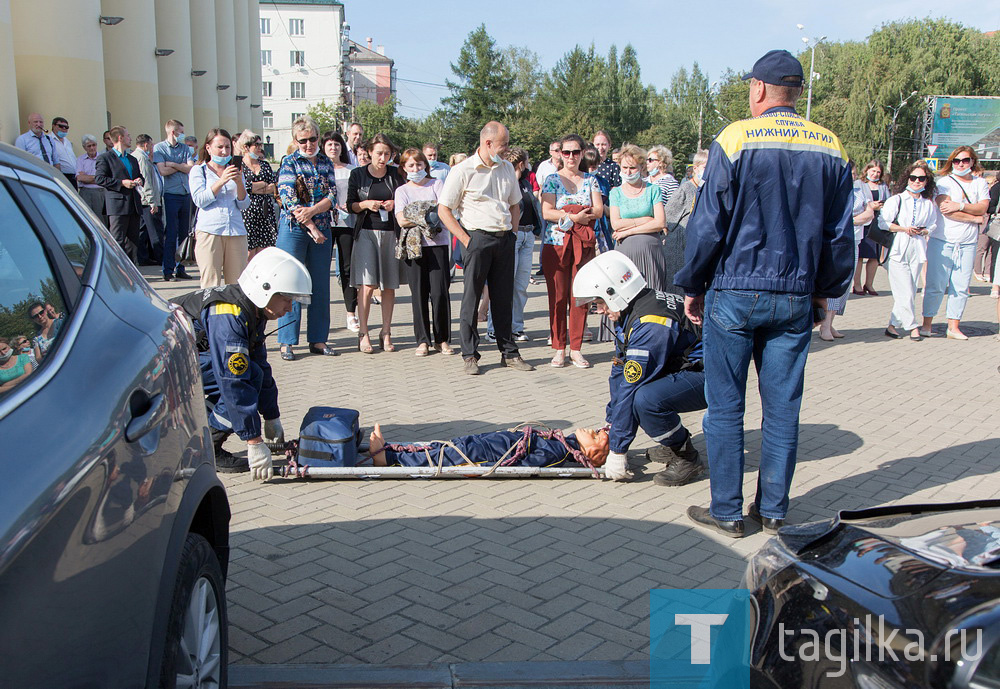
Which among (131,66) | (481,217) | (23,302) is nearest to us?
(23,302)

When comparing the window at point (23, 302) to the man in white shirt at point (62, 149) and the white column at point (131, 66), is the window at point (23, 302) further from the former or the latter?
the white column at point (131, 66)

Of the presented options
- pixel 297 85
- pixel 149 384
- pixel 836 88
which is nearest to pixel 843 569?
pixel 149 384

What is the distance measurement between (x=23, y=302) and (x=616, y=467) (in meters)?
3.87

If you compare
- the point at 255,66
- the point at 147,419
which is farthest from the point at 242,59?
the point at 147,419

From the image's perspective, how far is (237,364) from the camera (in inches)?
204

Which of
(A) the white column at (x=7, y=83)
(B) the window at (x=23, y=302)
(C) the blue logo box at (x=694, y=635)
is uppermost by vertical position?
(A) the white column at (x=7, y=83)

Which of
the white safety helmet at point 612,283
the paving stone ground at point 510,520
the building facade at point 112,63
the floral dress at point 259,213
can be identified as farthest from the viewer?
the building facade at point 112,63

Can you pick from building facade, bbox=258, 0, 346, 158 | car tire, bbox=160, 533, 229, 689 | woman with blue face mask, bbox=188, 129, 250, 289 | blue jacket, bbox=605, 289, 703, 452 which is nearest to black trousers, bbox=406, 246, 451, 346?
woman with blue face mask, bbox=188, 129, 250, 289

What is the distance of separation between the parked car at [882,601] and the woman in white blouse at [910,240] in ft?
29.3

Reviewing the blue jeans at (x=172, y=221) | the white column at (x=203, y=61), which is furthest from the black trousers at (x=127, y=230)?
the white column at (x=203, y=61)

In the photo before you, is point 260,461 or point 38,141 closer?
point 260,461

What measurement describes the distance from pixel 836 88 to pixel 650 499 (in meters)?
90.0

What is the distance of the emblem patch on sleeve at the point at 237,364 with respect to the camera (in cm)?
517

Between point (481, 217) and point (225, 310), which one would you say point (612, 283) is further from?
point (481, 217)
